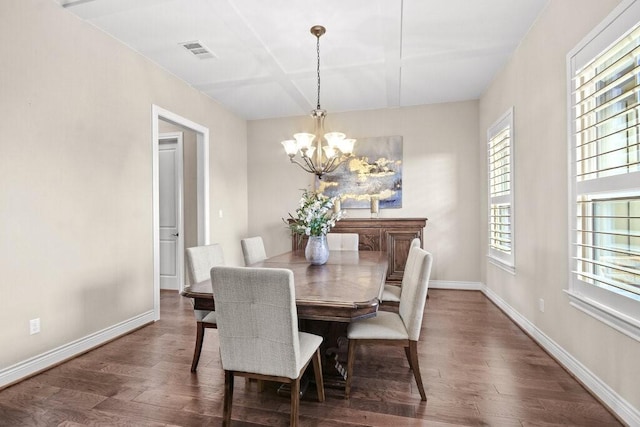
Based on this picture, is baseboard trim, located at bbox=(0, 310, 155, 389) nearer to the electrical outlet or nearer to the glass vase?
the electrical outlet

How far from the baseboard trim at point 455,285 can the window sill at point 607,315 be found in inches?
101

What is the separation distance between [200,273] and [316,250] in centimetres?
90

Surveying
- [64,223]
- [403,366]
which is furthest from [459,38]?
[64,223]

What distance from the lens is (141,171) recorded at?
341 cm

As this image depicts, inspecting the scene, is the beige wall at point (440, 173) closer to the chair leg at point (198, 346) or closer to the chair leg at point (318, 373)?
the chair leg at point (198, 346)

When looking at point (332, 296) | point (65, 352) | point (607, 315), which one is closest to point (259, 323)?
point (332, 296)

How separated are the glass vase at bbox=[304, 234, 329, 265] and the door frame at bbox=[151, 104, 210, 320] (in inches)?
73.9

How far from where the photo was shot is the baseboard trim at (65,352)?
7.37 feet

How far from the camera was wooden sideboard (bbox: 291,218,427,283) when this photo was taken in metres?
4.57

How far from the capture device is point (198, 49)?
330 centimetres

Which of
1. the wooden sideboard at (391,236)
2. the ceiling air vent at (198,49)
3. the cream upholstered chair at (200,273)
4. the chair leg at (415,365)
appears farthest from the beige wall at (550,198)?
the ceiling air vent at (198,49)

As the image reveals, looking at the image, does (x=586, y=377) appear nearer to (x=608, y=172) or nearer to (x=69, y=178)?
(x=608, y=172)

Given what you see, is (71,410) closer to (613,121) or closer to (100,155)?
(100,155)

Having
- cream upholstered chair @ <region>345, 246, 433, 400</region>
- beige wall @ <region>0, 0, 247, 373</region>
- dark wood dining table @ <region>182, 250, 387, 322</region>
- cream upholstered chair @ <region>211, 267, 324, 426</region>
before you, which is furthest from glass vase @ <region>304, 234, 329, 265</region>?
beige wall @ <region>0, 0, 247, 373</region>
